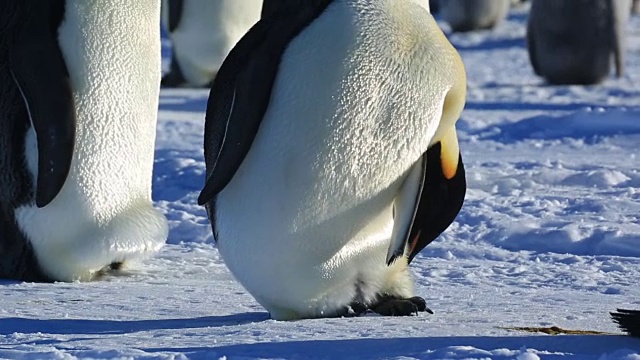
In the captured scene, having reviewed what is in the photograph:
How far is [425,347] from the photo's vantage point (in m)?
2.95

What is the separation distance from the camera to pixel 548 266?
184 inches

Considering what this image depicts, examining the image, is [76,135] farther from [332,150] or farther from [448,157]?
[448,157]

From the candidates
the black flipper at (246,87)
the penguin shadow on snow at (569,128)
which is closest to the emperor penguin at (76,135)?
the black flipper at (246,87)

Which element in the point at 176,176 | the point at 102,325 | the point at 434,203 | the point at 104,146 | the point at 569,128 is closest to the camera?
the point at 102,325

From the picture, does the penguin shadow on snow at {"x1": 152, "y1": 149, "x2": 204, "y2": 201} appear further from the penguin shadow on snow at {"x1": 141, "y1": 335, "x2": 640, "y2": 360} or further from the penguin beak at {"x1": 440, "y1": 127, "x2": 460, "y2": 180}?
the penguin shadow on snow at {"x1": 141, "y1": 335, "x2": 640, "y2": 360}

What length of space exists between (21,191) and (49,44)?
1.49 ft

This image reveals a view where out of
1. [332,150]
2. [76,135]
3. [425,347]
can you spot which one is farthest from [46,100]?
[425,347]

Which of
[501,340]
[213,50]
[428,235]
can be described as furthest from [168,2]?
[501,340]

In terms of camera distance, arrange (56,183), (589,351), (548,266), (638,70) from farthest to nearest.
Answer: (638,70) → (548,266) → (56,183) → (589,351)

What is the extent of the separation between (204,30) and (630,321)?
292 inches

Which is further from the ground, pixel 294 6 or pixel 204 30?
pixel 294 6

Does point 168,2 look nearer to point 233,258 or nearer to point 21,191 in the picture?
point 21,191

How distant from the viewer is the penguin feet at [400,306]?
364 centimetres

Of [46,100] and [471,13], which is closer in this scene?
[46,100]
